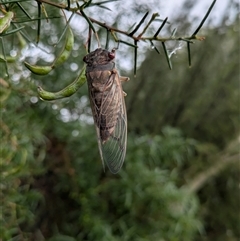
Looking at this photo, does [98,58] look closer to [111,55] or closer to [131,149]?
[111,55]

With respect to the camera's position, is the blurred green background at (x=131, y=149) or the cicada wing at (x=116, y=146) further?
the blurred green background at (x=131, y=149)

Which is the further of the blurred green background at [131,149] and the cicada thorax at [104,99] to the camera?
the blurred green background at [131,149]

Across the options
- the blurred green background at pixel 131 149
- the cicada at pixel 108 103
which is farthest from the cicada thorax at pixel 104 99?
the blurred green background at pixel 131 149

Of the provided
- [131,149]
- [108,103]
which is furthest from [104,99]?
[131,149]

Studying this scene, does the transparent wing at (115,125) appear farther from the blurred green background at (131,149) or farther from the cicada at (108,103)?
the blurred green background at (131,149)

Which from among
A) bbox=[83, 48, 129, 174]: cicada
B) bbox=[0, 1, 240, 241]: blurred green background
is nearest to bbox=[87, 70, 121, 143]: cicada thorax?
bbox=[83, 48, 129, 174]: cicada

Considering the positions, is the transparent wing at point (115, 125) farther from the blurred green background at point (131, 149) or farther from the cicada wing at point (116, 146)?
the blurred green background at point (131, 149)

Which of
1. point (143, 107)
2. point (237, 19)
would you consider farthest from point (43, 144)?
point (237, 19)

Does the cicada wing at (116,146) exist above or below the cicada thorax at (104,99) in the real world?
below

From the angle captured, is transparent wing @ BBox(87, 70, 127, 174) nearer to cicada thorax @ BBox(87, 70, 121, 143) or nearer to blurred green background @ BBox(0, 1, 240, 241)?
cicada thorax @ BBox(87, 70, 121, 143)

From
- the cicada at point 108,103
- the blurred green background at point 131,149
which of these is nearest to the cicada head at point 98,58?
the cicada at point 108,103
